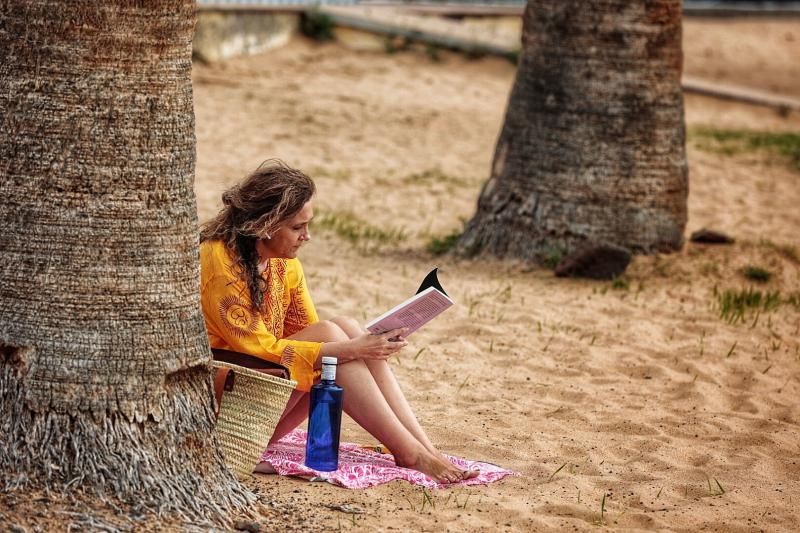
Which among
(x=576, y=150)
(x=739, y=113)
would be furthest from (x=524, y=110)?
(x=739, y=113)

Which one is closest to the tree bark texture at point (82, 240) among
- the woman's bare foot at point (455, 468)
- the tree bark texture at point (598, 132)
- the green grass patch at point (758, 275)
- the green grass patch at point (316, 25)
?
the woman's bare foot at point (455, 468)

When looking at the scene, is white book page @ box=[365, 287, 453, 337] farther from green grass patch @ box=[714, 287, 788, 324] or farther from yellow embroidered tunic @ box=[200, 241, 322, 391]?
green grass patch @ box=[714, 287, 788, 324]

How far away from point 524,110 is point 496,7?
11.2 meters

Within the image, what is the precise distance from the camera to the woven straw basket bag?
450cm

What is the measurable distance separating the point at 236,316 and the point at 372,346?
517mm

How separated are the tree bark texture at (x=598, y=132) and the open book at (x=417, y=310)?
3956 millimetres

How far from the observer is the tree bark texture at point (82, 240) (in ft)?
12.9

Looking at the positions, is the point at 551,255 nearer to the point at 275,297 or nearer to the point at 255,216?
the point at 275,297

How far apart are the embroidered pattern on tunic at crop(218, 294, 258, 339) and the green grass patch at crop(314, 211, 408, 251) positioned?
4299 mm

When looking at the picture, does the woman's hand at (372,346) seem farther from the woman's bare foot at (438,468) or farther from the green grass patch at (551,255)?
the green grass patch at (551,255)

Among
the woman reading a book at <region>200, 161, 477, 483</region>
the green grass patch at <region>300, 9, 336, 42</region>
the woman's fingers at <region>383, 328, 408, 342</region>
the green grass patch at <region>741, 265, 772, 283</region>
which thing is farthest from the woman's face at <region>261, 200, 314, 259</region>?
the green grass patch at <region>300, 9, 336, 42</region>

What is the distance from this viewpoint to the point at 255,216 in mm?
4801

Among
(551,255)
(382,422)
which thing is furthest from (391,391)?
(551,255)

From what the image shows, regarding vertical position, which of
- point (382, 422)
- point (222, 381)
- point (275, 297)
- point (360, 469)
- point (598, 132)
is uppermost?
point (598, 132)
